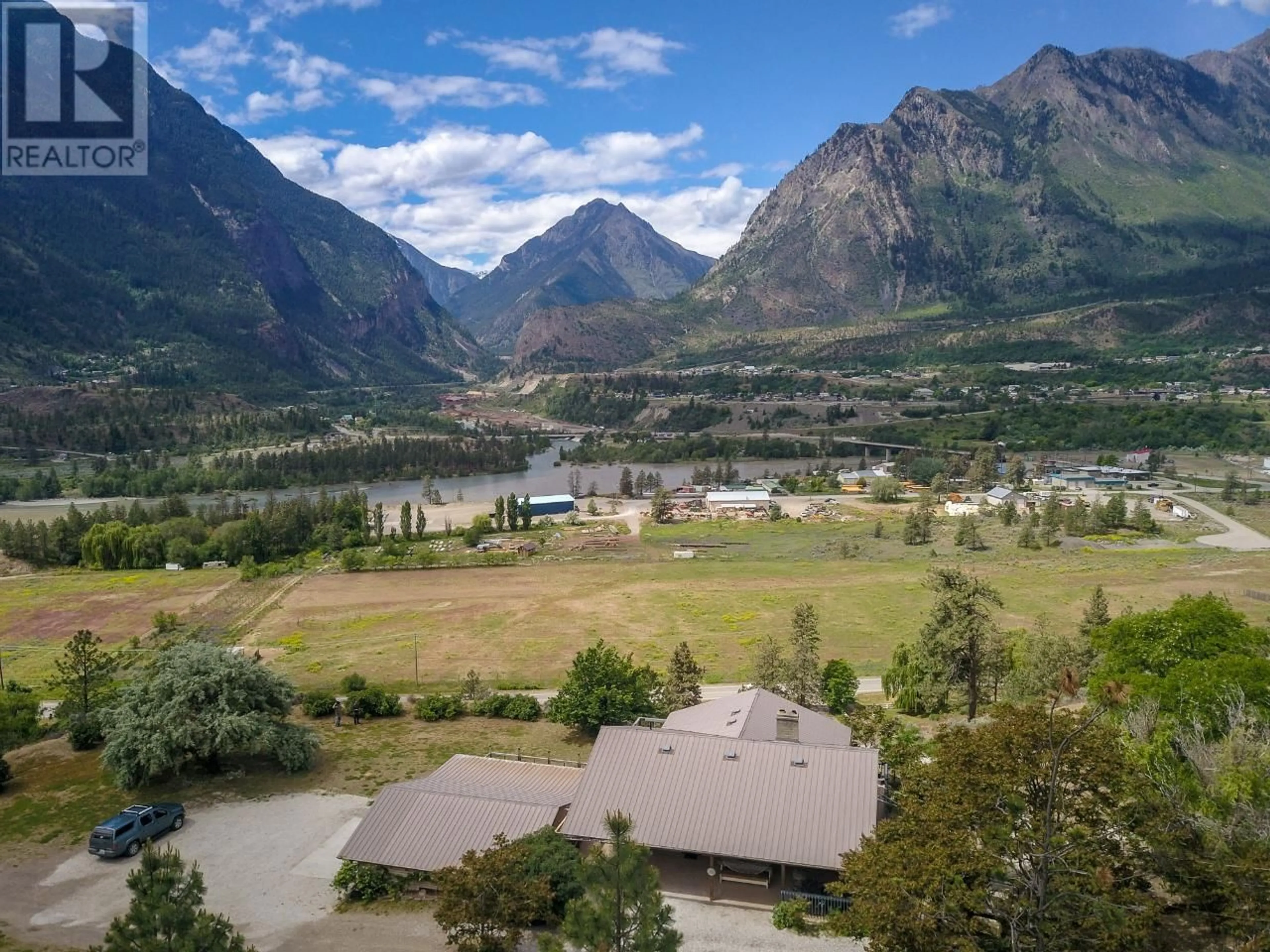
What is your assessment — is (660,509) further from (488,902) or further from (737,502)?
(488,902)

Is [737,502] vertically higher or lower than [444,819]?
higher

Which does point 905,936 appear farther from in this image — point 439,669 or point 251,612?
point 251,612

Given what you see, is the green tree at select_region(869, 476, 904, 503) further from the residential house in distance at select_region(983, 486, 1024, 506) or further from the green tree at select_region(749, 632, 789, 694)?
the green tree at select_region(749, 632, 789, 694)

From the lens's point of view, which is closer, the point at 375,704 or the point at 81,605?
the point at 375,704

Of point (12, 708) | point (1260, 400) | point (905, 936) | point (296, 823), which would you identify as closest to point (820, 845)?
point (905, 936)

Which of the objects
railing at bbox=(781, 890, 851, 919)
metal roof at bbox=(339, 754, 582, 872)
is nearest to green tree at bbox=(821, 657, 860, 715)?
metal roof at bbox=(339, 754, 582, 872)

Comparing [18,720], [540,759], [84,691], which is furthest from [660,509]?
[18,720]
